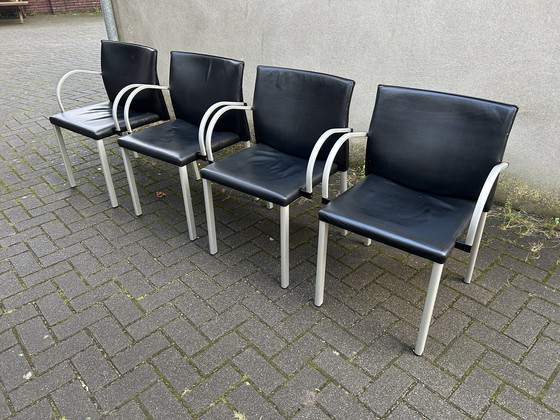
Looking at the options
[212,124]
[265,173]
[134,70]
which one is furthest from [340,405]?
[134,70]

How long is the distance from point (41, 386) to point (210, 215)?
→ 3.62ft

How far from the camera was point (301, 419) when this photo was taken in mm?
1554

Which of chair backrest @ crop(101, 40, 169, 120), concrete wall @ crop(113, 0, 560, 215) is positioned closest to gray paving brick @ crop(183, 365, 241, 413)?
chair backrest @ crop(101, 40, 169, 120)

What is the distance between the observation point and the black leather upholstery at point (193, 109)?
2.46 m

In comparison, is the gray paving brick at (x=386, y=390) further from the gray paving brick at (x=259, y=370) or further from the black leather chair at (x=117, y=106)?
the black leather chair at (x=117, y=106)

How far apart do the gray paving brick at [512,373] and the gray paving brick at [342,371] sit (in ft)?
1.71

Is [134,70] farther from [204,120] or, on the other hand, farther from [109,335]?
[109,335]

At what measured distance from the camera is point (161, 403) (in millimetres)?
1615

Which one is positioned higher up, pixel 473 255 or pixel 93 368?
pixel 473 255

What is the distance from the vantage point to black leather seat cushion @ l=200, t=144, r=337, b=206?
200 cm

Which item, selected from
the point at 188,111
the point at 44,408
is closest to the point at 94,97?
the point at 188,111

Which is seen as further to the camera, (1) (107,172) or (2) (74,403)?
(1) (107,172)

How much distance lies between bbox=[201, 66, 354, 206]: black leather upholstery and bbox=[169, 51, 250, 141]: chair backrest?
0.17m

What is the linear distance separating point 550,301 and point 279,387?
55.4 inches
